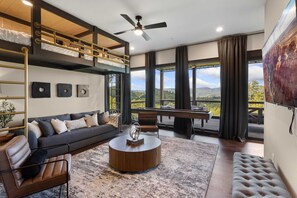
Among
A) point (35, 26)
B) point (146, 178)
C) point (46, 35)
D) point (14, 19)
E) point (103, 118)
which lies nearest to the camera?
point (146, 178)

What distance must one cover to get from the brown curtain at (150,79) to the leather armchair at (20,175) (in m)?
4.37

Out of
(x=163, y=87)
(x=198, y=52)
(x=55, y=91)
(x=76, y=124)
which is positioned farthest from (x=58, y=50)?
(x=198, y=52)

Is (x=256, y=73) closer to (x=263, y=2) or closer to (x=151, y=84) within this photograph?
(x=263, y=2)

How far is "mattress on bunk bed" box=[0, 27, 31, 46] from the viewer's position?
2543 mm

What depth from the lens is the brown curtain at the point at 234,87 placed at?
4.31m

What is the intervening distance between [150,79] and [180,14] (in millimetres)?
2947

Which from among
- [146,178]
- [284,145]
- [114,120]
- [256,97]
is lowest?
[146,178]

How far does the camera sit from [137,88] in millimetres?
6758

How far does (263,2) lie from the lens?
2959 mm

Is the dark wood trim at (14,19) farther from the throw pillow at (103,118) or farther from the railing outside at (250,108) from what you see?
the railing outside at (250,108)

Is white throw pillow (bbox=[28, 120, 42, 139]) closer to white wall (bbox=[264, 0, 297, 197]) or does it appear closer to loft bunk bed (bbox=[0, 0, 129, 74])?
loft bunk bed (bbox=[0, 0, 129, 74])

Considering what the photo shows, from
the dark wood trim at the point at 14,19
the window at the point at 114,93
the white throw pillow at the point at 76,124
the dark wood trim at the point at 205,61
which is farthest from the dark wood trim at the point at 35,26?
the dark wood trim at the point at 205,61

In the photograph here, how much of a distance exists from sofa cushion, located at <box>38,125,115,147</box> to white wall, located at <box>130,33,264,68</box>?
3322 mm

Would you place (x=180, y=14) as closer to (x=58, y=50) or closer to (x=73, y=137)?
(x=58, y=50)
